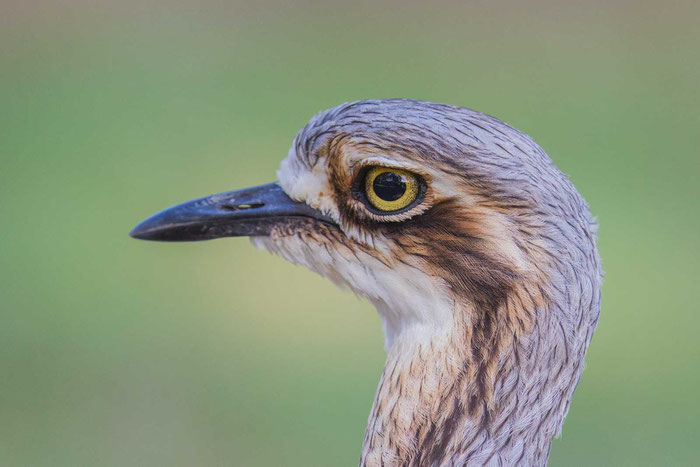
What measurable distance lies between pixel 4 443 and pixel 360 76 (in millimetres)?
5575

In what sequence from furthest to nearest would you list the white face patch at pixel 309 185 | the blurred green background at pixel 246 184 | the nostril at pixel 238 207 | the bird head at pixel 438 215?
1. the blurred green background at pixel 246 184
2. the nostril at pixel 238 207
3. the white face patch at pixel 309 185
4. the bird head at pixel 438 215

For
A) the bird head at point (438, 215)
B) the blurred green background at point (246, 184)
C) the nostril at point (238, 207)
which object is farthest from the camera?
the blurred green background at point (246, 184)

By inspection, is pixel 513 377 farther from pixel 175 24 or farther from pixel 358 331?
pixel 175 24

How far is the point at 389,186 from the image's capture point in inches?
80.5

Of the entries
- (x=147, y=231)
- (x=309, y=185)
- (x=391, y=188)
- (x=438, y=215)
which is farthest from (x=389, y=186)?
(x=147, y=231)

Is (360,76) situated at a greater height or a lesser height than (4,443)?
greater

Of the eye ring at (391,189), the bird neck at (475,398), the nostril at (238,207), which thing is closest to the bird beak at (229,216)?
the nostril at (238,207)

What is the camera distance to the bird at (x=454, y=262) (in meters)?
2.01

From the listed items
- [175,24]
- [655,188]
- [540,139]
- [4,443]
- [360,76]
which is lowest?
[4,443]

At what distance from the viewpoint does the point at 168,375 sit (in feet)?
17.8

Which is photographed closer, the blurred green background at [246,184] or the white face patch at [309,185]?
the white face patch at [309,185]

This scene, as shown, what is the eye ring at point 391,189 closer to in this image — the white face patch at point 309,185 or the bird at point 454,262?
the bird at point 454,262

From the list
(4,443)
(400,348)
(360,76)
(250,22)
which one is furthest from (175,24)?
(400,348)

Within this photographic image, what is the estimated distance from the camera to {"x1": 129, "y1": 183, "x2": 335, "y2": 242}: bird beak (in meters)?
2.26
